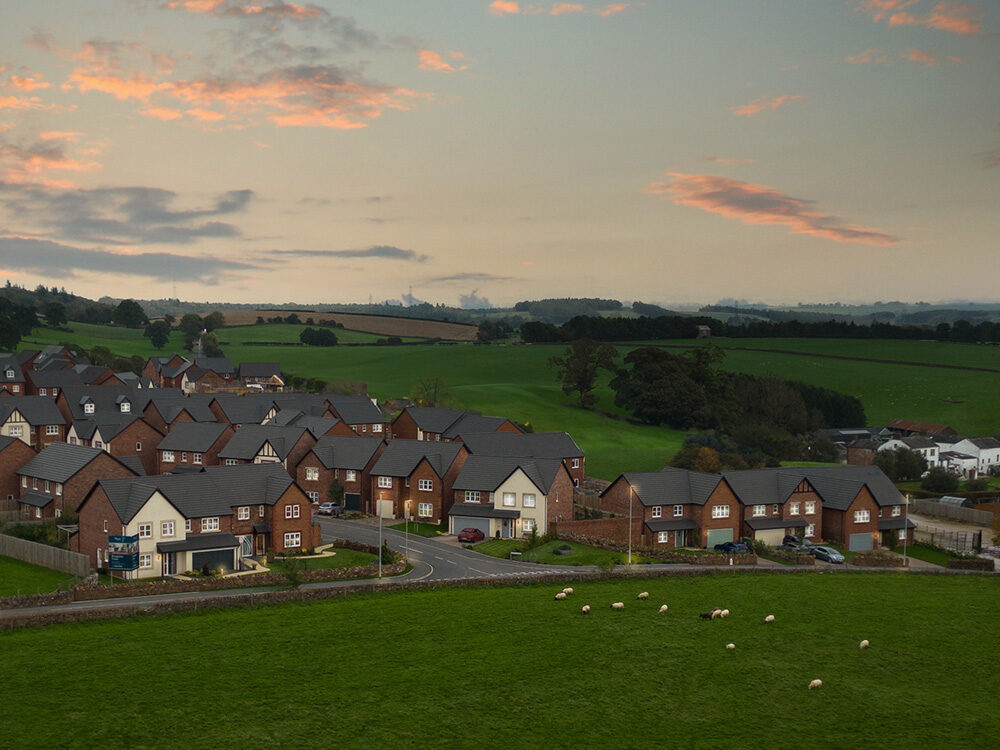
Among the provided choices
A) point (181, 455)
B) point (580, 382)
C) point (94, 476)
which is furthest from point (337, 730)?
point (580, 382)

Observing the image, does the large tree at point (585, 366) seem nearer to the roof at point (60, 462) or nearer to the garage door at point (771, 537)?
the garage door at point (771, 537)

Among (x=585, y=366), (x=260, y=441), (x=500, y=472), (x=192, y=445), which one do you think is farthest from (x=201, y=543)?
(x=585, y=366)

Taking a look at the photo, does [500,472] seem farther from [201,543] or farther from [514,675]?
[514,675]

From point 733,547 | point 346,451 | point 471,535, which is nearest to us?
point 733,547

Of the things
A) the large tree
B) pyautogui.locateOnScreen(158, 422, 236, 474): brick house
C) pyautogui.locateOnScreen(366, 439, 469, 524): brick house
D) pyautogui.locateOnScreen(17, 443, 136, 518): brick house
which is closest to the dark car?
pyautogui.locateOnScreen(366, 439, 469, 524): brick house

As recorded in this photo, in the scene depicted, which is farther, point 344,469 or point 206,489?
point 344,469

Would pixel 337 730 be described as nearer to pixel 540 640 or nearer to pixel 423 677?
pixel 423 677
